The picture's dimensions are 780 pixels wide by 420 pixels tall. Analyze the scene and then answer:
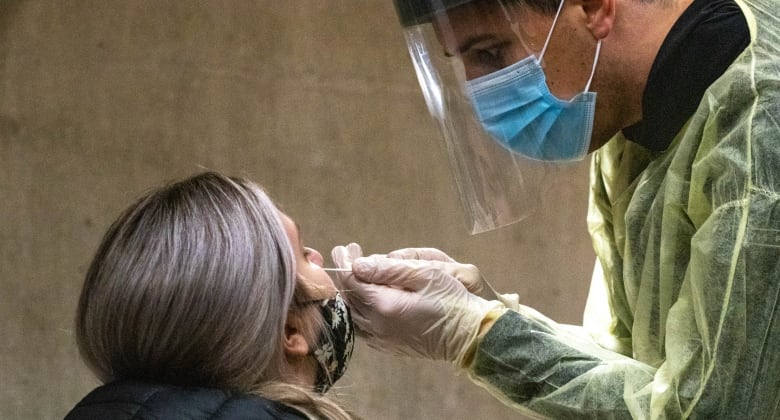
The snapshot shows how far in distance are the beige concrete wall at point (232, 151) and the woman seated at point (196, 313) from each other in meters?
1.28

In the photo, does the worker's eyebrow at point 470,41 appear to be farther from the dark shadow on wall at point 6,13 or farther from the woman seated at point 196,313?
the dark shadow on wall at point 6,13

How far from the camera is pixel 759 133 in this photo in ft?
4.39

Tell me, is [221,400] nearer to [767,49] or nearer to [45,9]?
[767,49]

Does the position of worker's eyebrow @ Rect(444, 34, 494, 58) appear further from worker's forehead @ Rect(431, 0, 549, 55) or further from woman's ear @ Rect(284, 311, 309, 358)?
woman's ear @ Rect(284, 311, 309, 358)

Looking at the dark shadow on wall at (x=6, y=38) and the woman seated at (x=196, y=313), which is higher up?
the dark shadow on wall at (x=6, y=38)

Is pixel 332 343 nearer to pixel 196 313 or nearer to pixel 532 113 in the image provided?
pixel 196 313

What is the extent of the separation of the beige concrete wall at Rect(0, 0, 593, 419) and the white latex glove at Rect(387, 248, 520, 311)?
80 centimetres

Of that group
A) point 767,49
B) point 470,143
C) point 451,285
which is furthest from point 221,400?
point 767,49

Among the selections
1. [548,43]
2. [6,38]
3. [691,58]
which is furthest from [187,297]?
[6,38]

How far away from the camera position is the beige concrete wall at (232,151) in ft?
8.82

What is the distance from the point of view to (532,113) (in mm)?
1625

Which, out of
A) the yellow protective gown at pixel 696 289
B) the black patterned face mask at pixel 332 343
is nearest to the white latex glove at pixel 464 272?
the yellow protective gown at pixel 696 289

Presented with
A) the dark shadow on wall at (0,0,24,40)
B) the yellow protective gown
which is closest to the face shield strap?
the yellow protective gown

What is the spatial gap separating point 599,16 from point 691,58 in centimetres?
17
